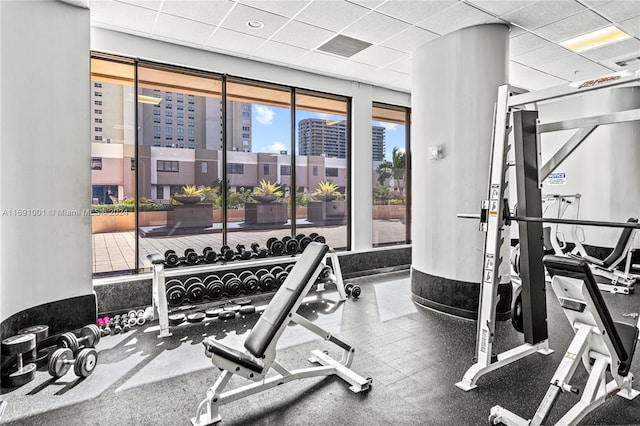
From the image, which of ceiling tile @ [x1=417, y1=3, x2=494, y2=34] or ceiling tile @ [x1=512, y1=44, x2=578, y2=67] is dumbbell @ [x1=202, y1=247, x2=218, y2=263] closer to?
ceiling tile @ [x1=417, y1=3, x2=494, y2=34]

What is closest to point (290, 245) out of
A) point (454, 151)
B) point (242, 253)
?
point (242, 253)

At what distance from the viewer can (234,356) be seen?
6.74ft

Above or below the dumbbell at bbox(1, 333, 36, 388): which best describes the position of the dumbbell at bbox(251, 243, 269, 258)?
above

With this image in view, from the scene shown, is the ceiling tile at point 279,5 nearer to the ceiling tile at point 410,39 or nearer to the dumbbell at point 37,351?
the ceiling tile at point 410,39

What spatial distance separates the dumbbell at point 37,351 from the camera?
2750 millimetres

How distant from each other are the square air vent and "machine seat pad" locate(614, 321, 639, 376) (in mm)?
3289

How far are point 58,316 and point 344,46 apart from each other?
3701 millimetres

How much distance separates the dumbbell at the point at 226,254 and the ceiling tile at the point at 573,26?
3.88 m

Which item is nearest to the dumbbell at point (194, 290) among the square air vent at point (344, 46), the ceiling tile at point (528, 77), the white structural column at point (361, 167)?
the white structural column at point (361, 167)

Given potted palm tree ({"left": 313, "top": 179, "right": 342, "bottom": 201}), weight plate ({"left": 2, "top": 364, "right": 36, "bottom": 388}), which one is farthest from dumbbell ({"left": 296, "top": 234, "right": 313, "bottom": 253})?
weight plate ({"left": 2, "top": 364, "right": 36, "bottom": 388})

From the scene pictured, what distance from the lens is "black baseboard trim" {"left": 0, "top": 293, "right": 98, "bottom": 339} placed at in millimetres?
2805

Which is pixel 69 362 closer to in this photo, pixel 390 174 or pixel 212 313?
pixel 212 313

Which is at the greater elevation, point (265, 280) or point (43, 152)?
point (43, 152)

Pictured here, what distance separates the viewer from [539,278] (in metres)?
2.81
